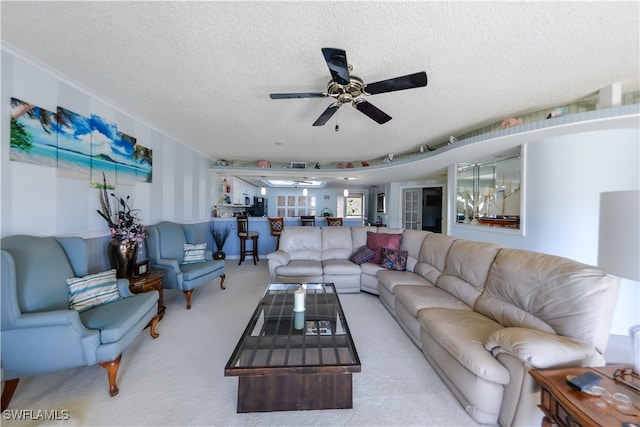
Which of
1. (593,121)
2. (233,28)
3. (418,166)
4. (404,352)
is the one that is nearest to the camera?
(233,28)

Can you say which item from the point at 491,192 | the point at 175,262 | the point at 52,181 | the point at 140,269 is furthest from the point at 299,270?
the point at 491,192

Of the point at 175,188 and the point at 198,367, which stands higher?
the point at 175,188

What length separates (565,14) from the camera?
4.58 feet

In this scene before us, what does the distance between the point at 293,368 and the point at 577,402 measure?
1.31m

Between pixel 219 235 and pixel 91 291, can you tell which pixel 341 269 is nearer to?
pixel 91 291

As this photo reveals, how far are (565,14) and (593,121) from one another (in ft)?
5.10

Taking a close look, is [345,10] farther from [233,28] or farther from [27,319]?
[27,319]

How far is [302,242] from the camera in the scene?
3.98 metres

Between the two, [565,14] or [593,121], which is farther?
[593,121]

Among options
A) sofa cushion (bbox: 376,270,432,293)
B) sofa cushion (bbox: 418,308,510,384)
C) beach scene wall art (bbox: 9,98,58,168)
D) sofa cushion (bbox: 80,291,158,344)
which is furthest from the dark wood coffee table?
beach scene wall art (bbox: 9,98,58,168)

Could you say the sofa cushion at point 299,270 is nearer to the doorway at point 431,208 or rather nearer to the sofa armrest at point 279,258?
the sofa armrest at point 279,258

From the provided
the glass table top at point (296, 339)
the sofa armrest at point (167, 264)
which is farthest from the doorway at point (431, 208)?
the sofa armrest at point (167, 264)

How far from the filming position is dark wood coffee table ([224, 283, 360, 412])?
1350mm

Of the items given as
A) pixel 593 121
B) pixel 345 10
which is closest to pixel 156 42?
pixel 345 10
